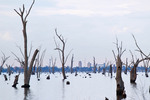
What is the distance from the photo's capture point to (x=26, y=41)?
2814 cm

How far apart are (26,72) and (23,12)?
5.56m

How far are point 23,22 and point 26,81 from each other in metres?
5.63

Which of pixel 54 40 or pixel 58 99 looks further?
pixel 54 40

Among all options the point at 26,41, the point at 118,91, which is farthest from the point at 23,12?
the point at 118,91

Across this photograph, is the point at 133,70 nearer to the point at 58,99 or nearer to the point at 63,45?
the point at 63,45

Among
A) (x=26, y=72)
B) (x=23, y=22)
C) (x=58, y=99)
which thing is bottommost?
(x=58, y=99)

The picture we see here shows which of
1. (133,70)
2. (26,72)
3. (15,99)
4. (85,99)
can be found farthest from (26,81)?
(133,70)

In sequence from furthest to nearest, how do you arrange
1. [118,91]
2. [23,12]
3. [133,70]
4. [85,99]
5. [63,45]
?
1. [63,45]
2. [133,70]
3. [23,12]
4. [118,91]
5. [85,99]

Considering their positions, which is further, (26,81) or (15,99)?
(26,81)

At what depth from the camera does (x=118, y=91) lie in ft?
71.7

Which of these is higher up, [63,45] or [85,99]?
[63,45]

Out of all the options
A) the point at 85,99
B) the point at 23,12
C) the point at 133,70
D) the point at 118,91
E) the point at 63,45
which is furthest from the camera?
the point at 63,45

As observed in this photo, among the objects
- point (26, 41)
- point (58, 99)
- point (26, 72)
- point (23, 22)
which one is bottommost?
point (58, 99)

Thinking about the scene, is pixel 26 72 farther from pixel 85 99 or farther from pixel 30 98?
pixel 85 99
